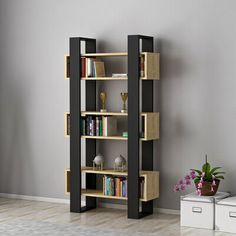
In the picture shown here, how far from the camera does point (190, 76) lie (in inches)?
250

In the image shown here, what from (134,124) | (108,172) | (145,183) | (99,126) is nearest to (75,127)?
(99,126)

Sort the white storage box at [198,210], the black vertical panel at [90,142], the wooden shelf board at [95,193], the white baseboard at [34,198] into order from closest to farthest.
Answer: the white storage box at [198,210] → the wooden shelf board at [95,193] → the black vertical panel at [90,142] → the white baseboard at [34,198]

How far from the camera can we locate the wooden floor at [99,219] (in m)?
5.78

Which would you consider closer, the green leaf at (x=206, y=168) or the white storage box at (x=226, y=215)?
the white storage box at (x=226, y=215)

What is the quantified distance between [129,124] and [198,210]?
108 cm

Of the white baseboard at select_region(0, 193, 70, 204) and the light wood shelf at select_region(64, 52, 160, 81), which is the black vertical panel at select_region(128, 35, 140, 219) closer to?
the light wood shelf at select_region(64, 52, 160, 81)

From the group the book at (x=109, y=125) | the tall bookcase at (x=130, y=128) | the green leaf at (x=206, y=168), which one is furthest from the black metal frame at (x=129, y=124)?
the green leaf at (x=206, y=168)

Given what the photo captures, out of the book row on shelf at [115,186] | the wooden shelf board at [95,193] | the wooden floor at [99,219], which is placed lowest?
the wooden floor at [99,219]

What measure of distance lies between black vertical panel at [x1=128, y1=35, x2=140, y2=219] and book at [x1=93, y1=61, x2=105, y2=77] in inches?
18.1

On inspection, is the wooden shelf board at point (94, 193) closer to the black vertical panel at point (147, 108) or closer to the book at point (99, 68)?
the black vertical panel at point (147, 108)

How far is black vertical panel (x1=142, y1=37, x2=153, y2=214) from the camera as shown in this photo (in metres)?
6.43

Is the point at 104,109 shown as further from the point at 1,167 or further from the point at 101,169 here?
the point at 1,167

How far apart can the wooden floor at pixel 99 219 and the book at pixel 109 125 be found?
84 cm

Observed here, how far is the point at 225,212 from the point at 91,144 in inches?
69.7
